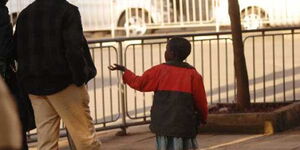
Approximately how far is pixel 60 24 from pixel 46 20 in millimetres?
110

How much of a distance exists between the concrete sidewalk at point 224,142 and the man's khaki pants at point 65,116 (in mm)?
2241

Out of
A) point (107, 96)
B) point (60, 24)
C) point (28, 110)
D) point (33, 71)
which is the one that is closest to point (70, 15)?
point (60, 24)

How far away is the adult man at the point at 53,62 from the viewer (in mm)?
5738

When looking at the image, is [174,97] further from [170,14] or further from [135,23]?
[135,23]

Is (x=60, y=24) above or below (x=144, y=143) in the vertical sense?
above

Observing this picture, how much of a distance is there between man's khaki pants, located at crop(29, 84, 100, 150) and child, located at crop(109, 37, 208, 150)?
609mm

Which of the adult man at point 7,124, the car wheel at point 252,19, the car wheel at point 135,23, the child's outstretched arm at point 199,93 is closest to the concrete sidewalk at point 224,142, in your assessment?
the child's outstretched arm at point 199,93

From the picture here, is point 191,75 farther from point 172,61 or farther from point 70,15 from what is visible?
point 70,15

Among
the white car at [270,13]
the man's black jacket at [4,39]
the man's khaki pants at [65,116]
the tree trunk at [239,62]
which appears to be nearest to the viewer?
the man's khaki pants at [65,116]

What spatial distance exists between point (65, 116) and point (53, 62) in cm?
44

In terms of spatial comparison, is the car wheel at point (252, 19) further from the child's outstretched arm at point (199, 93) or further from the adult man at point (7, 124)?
the adult man at point (7, 124)

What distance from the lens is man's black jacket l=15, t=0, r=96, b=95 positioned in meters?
5.73

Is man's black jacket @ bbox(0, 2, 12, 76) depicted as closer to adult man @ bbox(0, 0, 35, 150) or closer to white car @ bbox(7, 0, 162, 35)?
adult man @ bbox(0, 0, 35, 150)

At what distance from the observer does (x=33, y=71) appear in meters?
5.81
